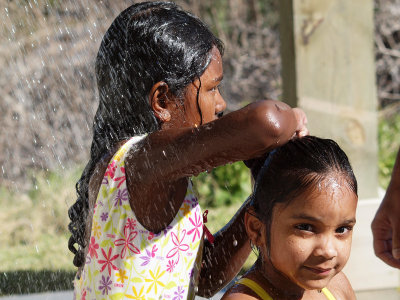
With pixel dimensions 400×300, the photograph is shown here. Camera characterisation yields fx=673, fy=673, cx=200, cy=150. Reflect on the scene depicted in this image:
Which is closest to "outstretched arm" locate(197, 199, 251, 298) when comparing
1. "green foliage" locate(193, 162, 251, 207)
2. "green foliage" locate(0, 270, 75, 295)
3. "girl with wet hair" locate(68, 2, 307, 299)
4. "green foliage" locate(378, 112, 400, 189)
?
"girl with wet hair" locate(68, 2, 307, 299)

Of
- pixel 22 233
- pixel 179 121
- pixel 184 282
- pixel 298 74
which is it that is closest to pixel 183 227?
pixel 184 282

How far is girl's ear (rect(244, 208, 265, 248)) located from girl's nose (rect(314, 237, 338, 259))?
210mm

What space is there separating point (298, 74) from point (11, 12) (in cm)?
473

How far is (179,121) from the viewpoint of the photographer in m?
2.24

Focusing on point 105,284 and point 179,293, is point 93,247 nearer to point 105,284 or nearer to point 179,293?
point 105,284

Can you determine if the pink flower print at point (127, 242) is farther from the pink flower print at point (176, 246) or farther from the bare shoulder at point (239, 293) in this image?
the bare shoulder at point (239, 293)

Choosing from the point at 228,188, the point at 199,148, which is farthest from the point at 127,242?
the point at 228,188

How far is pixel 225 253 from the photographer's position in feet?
8.64

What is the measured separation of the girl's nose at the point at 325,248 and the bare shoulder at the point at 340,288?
1.12 ft

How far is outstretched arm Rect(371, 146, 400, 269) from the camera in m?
2.41

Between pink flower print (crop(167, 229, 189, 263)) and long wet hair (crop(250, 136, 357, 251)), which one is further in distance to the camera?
pink flower print (crop(167, 229, 189, 263))

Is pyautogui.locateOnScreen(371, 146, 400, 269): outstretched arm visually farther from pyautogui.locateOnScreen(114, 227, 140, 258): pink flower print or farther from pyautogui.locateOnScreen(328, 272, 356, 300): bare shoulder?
pyautogui.locateOnScreen(114, 227, 140, 258): pink flower print

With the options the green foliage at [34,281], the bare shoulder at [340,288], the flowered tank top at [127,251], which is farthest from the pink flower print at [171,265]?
the green foliage at [34,281]

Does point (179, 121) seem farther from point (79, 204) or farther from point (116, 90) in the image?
point (79, 204)
